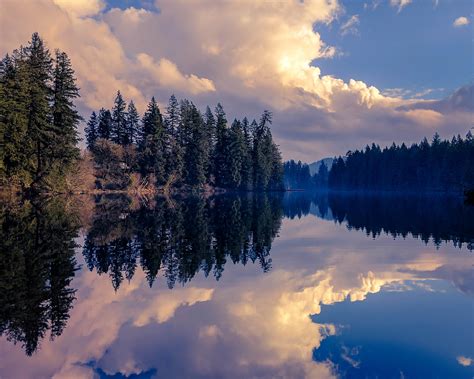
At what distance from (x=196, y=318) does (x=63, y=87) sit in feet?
186

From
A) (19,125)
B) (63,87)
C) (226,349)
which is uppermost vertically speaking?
(63,87)

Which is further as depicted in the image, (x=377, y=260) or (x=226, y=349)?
(x=377, y=260)

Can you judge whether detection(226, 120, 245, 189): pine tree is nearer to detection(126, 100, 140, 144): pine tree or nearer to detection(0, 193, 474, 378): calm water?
detection(126, 100, 140, 144): pine tree

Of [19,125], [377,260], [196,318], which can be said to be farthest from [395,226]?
[19,125]

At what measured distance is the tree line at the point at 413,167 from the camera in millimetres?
122688

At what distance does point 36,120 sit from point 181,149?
4193 cm

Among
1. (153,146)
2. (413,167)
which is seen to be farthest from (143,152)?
(413,167)

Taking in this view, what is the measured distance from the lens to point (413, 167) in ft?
497

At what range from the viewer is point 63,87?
2211 inches

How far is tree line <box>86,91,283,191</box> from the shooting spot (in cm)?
8162

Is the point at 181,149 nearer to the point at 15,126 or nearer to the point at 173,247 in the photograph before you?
the point at 15,126

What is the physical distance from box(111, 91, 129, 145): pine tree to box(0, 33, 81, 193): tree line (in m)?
34.5

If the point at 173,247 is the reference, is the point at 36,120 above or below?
above

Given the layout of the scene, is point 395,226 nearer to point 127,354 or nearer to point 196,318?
point 196,318
